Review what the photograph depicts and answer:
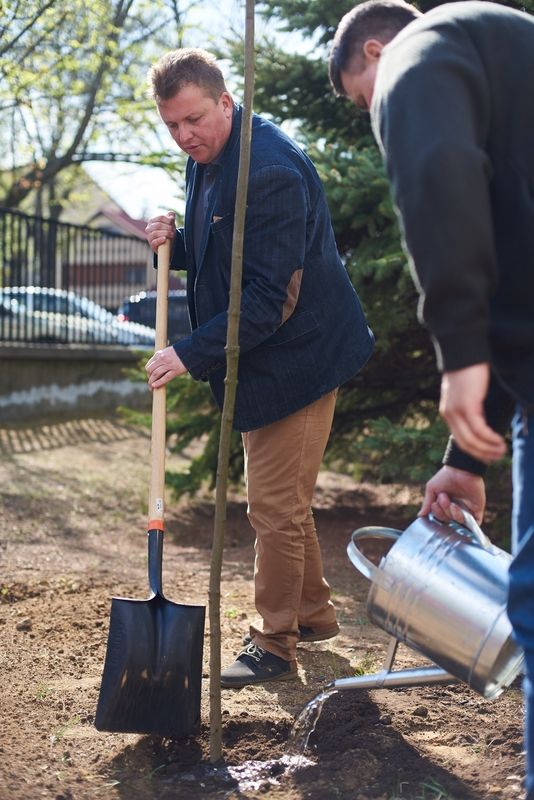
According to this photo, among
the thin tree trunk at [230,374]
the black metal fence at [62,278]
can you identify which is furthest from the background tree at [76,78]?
the thin tree trunk at [230,374]

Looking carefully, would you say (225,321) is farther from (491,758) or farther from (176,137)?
(491,758)

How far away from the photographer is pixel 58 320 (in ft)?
33.3

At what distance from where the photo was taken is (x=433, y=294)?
5.36ft

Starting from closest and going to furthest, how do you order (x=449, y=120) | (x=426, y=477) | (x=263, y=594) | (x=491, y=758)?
(x=449, y=120) < (x=491, y=758) < (x=263, y=594) < (x=426, y=477)

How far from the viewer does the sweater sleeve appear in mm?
1602

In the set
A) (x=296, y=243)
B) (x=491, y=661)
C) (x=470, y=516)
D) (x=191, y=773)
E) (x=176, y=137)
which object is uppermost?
(x=176, y=137)

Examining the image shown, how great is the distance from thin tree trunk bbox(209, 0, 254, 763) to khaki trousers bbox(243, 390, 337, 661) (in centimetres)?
62

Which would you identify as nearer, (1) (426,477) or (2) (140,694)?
(2) (140,694)

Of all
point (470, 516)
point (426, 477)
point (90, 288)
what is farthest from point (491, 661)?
point (90, 288)

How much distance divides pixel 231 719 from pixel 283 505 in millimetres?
700

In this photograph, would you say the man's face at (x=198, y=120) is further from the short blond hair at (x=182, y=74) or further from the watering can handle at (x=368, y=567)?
the watering can handle at (x=368, y=567)

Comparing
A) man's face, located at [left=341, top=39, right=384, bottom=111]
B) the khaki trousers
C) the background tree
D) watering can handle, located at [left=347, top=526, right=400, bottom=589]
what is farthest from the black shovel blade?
the background tree

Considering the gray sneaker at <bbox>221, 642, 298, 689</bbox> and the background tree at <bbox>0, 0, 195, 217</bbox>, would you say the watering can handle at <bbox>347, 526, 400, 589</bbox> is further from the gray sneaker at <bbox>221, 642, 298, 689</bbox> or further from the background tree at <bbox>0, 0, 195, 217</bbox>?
the background tree at <bbox>0, 0, 195, 217</bbox>

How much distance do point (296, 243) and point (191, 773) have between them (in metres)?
1.57
